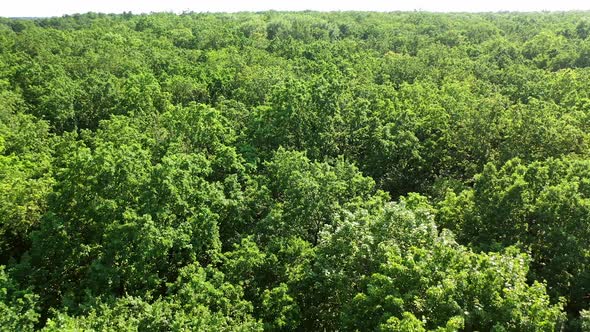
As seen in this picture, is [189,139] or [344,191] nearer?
[344,191]

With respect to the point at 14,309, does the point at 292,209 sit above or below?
above

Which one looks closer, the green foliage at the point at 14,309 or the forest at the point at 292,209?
the green foliage at the point at 14,309

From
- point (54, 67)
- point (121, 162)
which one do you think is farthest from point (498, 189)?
point (54, 67)

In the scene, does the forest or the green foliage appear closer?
the green foliage

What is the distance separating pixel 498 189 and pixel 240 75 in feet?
147

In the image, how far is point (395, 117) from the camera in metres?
50.1

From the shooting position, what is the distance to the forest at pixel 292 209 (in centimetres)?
2423

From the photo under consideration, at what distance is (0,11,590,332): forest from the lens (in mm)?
24234

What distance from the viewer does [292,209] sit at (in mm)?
34344

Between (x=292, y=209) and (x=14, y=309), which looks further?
(x=292, y=209)

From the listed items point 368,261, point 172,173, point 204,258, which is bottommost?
point 204,258

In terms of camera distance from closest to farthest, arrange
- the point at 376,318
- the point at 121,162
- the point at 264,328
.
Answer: the point at 376,318, the point at 264,328, the point at 121,162

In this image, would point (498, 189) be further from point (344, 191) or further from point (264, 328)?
point (264, 328)

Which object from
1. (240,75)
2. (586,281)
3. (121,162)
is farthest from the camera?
(240,75)
